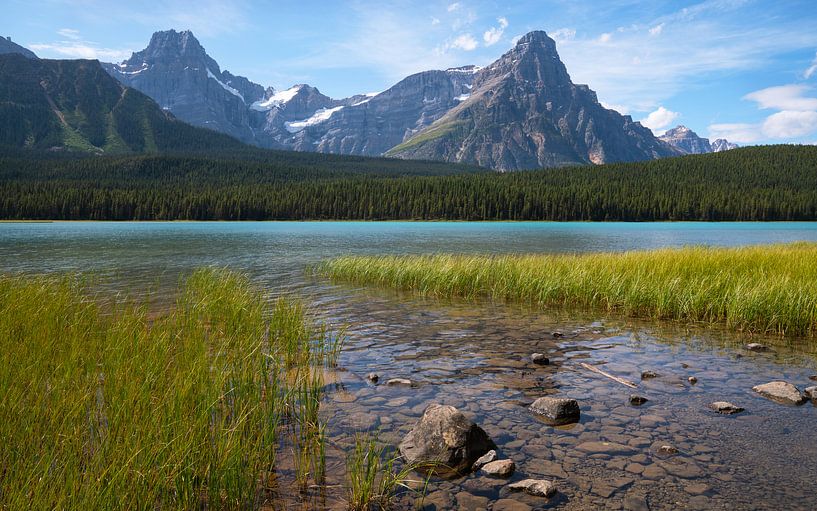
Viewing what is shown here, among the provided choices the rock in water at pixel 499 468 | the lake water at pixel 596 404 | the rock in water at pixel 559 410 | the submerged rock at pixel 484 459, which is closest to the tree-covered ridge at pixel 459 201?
the lake water at pixel 596 404

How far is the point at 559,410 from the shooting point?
311 inches

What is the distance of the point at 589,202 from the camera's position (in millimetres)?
157000

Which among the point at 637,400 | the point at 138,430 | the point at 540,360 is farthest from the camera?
the point at 540,360

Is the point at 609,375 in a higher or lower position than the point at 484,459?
higher

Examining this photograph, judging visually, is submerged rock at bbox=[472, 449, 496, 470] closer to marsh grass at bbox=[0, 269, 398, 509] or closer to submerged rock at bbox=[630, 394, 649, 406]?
marsh grass at bbox=[0, 269, 398, 509]

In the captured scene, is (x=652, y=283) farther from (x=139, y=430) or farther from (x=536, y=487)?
(x=139, y=430)

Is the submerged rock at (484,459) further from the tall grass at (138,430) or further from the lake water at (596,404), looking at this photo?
→ the tall grass at (138,430)

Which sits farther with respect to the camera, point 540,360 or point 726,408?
point 540,360

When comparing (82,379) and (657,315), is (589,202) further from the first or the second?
(82,379)

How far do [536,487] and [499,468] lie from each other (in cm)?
58

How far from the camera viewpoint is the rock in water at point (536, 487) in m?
5.73

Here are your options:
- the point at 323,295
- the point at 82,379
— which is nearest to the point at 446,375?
the point at 82,379

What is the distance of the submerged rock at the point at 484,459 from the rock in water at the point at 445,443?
0.07 metres

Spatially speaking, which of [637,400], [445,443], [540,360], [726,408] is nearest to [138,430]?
[445,443]
